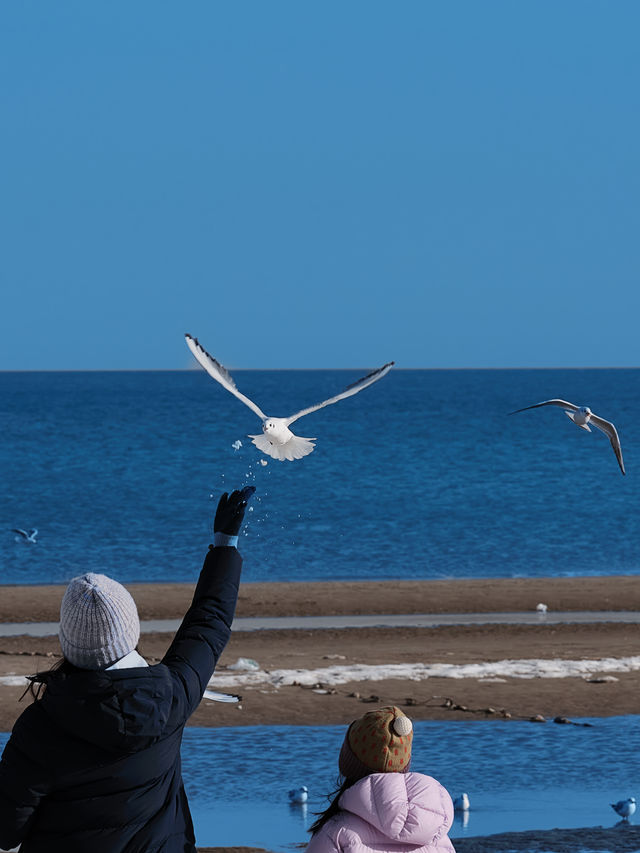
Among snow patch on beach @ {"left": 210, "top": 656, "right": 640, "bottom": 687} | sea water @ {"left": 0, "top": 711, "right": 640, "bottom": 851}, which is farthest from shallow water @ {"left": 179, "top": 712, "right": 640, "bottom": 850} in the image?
snow patch on beach @ {"left": 210, "top": 656, "right": 640, "bottom": 687}

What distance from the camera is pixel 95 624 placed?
3553 millimetres

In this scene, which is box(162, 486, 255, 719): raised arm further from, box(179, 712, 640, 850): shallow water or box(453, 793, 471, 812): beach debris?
box(453, 793, 471, 812): beach debris

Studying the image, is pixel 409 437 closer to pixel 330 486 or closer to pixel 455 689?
pixel 330 486

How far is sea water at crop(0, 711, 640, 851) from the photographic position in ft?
34.4

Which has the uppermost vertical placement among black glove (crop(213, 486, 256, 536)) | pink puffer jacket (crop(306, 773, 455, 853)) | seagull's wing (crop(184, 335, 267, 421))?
seagull's wing (crop(184, 335, 267, 421))

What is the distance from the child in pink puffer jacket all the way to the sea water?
5.51 meters

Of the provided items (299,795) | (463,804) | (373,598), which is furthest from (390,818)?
(373,598)

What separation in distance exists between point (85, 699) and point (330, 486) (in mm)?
61158

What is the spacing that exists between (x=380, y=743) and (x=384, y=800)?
0.17 meters

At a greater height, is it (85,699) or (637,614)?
(85,699)

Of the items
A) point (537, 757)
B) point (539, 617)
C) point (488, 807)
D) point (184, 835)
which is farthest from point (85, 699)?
point (539, 617)

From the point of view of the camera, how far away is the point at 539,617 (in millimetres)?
22000

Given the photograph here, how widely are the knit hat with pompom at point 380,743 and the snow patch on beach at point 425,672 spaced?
11.3 meters

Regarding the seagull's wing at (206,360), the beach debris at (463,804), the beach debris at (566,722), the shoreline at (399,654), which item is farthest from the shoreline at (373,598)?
the seagull's wing at (206,360)
